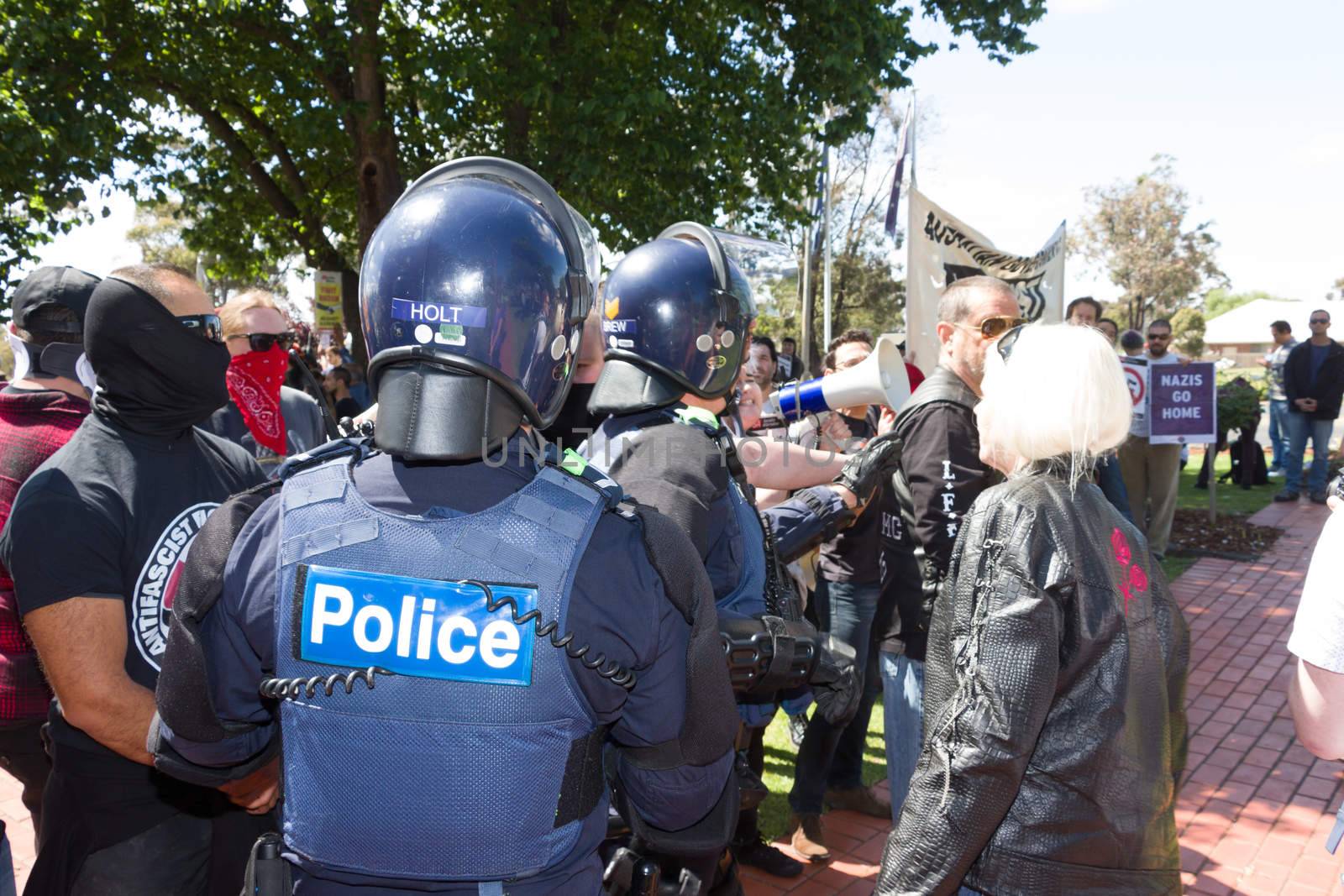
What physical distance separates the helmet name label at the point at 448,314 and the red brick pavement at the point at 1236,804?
2.20 m

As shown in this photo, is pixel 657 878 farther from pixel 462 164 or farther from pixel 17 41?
pixel 17 41

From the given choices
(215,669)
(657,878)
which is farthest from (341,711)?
(657,878)

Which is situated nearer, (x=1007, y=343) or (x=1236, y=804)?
(x=1007, y=343)

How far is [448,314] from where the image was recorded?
5.35 ft

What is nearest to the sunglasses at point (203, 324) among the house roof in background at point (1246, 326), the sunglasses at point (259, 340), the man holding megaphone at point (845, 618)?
the sunglasses at point (259, 340)

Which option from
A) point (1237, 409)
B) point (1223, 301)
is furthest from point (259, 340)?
point (1223, 301)

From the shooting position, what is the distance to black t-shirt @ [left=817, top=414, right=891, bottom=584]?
4527 millimetres

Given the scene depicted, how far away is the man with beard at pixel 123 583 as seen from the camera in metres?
2.21

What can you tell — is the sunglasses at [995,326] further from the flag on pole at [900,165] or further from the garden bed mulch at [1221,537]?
the flag on pole at [900,165]

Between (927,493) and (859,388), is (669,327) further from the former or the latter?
(859,388)

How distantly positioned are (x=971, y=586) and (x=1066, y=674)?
10.6 inches

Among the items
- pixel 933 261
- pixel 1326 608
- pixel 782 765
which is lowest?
pixel 782 765

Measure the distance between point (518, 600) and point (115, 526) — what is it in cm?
135

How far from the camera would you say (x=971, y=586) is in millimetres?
2209
